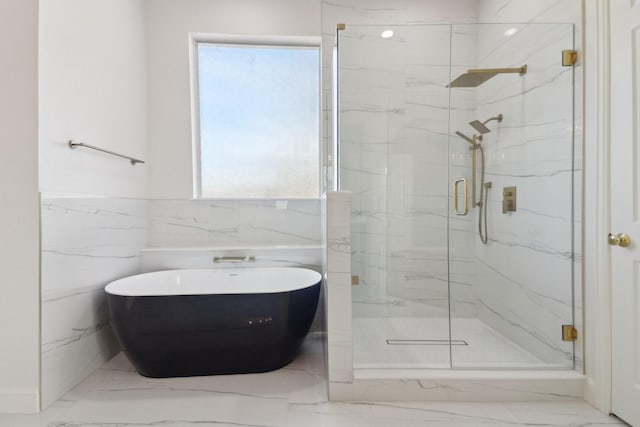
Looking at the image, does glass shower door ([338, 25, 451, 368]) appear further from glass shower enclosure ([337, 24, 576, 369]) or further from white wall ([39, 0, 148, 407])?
white wall ([39, 0, 148, 407])

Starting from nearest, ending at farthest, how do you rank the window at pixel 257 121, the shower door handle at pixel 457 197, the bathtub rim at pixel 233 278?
the shower door handle at pixel 457 197 → the bathtub rim at pixel 233 278 → the window at pixel 257 121

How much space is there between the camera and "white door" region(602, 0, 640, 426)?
1.58 m

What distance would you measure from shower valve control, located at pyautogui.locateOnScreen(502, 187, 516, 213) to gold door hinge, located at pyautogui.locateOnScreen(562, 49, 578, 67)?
2.49ft

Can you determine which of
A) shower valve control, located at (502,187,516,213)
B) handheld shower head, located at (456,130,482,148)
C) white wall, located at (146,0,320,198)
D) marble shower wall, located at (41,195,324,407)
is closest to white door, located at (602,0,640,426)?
shower valve control, located at (502,187,516,213)

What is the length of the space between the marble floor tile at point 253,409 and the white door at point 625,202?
230 mm

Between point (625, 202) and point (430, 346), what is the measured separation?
1227mm

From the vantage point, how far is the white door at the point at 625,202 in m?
1.58

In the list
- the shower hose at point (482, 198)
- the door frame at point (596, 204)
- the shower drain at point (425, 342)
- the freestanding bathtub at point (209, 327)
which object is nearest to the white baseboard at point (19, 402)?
the freestanding bathtub at point (209, 327)

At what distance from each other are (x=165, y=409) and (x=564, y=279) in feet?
7.31

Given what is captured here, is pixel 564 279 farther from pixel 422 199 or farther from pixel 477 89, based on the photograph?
pixel 477 89

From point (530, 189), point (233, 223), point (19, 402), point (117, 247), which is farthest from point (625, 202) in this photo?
point (19, 402)

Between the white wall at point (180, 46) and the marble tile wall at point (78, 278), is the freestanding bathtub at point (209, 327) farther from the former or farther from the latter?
the white wall at point (180, 46)

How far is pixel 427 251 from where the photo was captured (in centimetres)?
238

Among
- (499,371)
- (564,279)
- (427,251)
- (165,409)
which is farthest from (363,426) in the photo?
(564,279)
